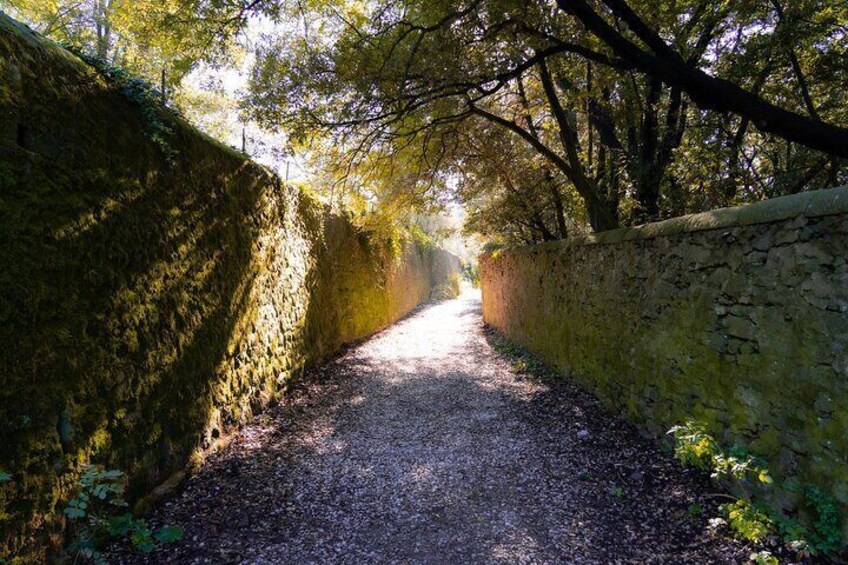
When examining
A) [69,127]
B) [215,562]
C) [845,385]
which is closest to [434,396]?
[215,562]

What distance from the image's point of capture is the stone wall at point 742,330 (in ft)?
7.23

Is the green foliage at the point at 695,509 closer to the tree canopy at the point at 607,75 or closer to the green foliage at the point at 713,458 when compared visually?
the green foliage at the point at 713,458

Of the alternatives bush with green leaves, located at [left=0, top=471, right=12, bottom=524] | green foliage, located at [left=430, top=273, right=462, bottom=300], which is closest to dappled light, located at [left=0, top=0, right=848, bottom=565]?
bush with green leaves, located at [left=0, top=471, right=12, bottom=524]

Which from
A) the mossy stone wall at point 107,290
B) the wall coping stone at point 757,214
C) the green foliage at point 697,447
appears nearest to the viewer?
the mossy stone wall at point 107,290

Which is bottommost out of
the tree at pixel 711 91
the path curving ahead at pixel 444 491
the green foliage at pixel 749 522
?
the path curving ahead at pixel 444 491

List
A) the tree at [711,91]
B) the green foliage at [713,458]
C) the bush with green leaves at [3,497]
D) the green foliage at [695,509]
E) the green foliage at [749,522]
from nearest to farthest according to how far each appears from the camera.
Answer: the bush with green leaves at [3,497], the green foliage at [749,522], the green foliage at [713,458], the green foliage at [695,509], the tree at [711,91]

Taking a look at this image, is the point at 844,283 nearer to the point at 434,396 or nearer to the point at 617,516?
the point at 617,516

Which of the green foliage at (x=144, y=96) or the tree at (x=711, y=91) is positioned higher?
the tree at (x=711, y=91)

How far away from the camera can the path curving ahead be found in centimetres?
260

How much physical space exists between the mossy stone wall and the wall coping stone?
3.99m

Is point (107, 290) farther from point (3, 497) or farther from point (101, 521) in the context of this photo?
point (101, 521)

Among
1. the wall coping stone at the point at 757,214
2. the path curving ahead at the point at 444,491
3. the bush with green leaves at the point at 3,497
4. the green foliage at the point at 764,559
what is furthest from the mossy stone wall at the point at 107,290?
the wall coping stone at the point at 757,214

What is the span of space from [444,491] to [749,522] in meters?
1.90

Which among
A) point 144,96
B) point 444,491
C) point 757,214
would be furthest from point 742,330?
point 144,96
